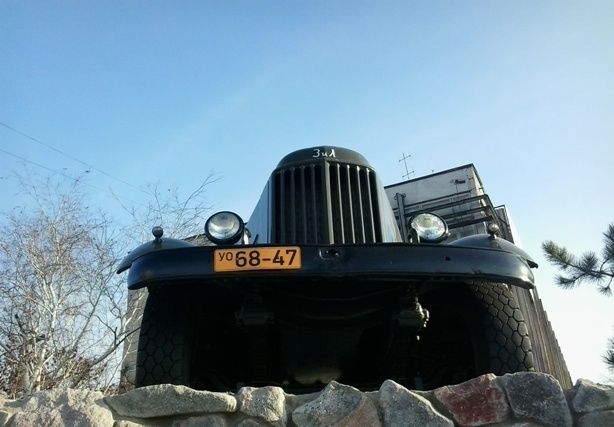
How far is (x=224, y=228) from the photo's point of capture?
13.1ft

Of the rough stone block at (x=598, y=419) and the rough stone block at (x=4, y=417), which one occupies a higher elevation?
the rough stone block at (x=4, y=417)

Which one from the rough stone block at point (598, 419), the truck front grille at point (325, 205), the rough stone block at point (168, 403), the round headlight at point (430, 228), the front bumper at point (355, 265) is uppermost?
the truck front grille at point (325, 205)

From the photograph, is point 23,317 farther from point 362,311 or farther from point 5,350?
point 362,311

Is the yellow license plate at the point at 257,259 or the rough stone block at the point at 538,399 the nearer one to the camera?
the rough stone block at the point at 538,399

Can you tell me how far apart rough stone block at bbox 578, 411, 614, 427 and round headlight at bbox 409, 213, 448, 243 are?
1813 millimetres

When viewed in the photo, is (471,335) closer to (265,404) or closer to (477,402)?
(477,402)

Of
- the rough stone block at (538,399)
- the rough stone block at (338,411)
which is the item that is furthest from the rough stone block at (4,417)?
the rough stone block at (538,399)

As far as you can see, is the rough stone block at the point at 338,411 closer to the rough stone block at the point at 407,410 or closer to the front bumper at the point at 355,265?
the rough stone block at the point at 407,410

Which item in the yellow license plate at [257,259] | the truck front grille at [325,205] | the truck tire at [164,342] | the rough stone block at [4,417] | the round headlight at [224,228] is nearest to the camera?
the rough stone block at [4,417]

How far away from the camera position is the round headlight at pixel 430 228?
4.01m

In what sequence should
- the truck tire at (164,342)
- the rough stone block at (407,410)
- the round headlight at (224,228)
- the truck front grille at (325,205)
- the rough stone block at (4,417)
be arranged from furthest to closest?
the truck front grille at (325,205) → the round headlight at (224,228) → the truck tire at (164,342) → the rough stone block at (407,410) → the rough stone block at (4,417)

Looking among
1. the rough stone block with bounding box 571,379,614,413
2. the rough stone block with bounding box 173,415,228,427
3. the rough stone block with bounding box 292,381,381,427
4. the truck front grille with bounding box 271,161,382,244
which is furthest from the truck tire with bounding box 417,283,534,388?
the rough stone block with bounding box 173,415,228,427

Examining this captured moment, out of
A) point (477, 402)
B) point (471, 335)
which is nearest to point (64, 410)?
point (477, 402)

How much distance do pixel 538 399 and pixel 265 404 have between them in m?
1.00
